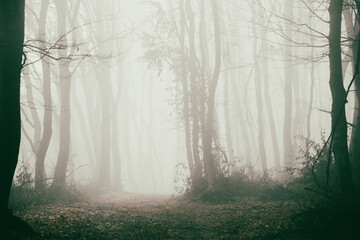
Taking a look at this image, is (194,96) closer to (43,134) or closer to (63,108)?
(63,108)

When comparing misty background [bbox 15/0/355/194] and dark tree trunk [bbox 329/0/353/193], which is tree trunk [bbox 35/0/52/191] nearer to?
misty background [bbox 15/0/355/194]

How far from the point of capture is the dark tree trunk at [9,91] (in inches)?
191

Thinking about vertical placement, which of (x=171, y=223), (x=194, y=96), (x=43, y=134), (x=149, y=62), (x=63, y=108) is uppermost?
(x=149, y=62)

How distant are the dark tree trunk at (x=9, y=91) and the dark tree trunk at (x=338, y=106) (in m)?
6.42

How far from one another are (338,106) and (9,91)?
6.68 m

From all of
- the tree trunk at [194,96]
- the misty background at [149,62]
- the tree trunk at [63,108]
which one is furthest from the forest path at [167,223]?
the tree trunk at [63,108]

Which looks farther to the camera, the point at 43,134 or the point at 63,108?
the point at 63,108

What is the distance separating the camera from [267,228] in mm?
5855

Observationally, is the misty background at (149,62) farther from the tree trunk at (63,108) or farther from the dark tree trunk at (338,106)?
the dark tree trunk at (338,106)

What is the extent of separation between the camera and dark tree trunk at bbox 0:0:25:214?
4.85 meters

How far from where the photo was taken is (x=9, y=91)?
4953 millimetres

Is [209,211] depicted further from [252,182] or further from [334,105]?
[334,105]

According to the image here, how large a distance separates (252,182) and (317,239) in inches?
259

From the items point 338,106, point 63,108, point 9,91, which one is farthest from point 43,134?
point 338,106
